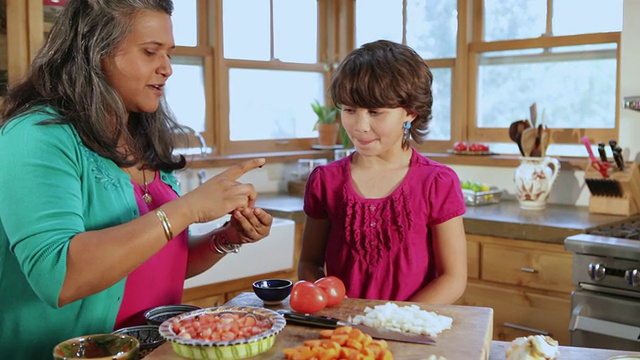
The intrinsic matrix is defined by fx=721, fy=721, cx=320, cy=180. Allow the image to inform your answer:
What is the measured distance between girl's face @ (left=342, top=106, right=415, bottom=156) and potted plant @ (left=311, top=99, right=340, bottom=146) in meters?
2.60

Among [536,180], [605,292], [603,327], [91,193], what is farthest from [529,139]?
[91,193]

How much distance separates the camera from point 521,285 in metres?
3.15

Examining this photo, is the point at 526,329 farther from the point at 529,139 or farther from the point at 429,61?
the point at 429,61

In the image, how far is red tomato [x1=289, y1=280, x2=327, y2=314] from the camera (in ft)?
4.81

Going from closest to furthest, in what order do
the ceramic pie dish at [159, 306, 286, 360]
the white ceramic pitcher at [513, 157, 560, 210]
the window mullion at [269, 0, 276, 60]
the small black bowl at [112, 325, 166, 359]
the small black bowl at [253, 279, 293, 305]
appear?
the ceramic pie dish at [159, 306, 286, 360] → the small black bowl at [112, 325, 166, 359] → the small black bowl at [253, 279, 293, 305] → the white ceramic pitcher at [513, 157, 560, 210] → the window mullion at [269, 0, 276, 60]

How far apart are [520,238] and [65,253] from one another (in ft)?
7.49

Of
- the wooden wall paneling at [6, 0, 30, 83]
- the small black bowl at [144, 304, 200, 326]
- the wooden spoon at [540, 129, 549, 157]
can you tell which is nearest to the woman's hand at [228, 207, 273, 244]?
the small black bowl at [144, 304, 200, 326]

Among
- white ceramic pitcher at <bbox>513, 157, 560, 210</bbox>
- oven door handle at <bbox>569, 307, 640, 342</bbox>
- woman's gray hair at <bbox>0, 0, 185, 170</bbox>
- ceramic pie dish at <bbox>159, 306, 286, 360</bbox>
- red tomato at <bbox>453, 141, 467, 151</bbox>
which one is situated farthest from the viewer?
red tomato at <bbox>453, 141, 467, 151</bbox>

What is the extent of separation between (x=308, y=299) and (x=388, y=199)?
0.48m

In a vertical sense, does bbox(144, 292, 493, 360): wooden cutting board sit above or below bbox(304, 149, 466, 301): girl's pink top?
below

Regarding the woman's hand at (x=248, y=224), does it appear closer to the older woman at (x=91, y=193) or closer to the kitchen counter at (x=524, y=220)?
the older woman at (x=91, y=193)

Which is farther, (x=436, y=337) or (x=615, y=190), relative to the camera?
(x=615, y=190)

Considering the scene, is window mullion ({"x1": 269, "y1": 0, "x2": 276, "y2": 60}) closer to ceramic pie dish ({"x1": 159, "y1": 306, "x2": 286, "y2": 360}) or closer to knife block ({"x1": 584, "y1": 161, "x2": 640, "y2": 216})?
knife block ({"x1": 584, "y1": 161, "x2": 640, "y2": 216})

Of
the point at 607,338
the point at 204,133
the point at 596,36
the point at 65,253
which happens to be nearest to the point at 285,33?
the point at 204,133
